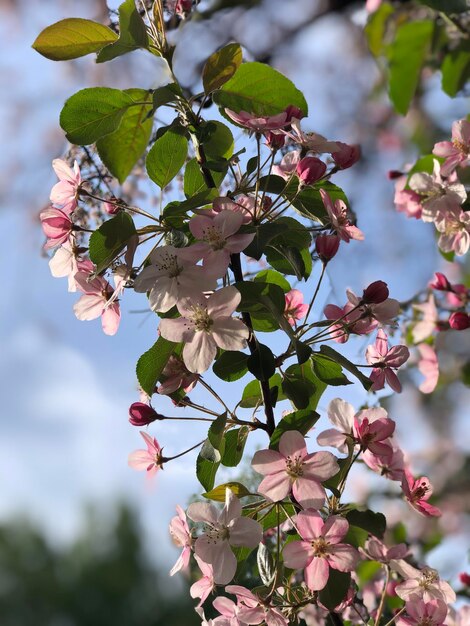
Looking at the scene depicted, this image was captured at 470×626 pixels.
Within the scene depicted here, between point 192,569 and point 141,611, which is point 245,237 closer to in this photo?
point 192,569

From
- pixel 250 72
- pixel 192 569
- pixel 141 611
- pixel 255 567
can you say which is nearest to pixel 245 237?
pixel 250 72

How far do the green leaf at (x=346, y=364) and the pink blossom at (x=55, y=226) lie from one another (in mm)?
217

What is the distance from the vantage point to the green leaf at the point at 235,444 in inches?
20.9

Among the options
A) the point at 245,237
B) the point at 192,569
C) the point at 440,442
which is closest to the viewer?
the point at 245,237

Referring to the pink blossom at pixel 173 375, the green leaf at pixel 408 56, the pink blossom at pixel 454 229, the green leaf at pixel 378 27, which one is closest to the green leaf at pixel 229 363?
the pink blossom at pixel 173 375

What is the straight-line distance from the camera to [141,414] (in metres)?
0.53

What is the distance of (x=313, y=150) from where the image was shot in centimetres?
54

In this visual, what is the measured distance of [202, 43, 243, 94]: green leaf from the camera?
0.54 m

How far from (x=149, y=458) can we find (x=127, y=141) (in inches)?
10.8

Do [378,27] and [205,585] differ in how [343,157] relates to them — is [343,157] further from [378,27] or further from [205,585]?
[378,27]

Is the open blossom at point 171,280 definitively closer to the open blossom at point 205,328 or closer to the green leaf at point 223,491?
the open blossom at point 205,328

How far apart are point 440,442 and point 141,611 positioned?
6.11 meters

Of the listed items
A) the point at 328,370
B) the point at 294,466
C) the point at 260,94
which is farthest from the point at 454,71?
the point at 294,466

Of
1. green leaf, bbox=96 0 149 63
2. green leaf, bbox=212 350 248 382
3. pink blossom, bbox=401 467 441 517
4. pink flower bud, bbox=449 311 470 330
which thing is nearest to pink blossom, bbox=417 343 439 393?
pink flower bud, bbox=449 311 470 330
